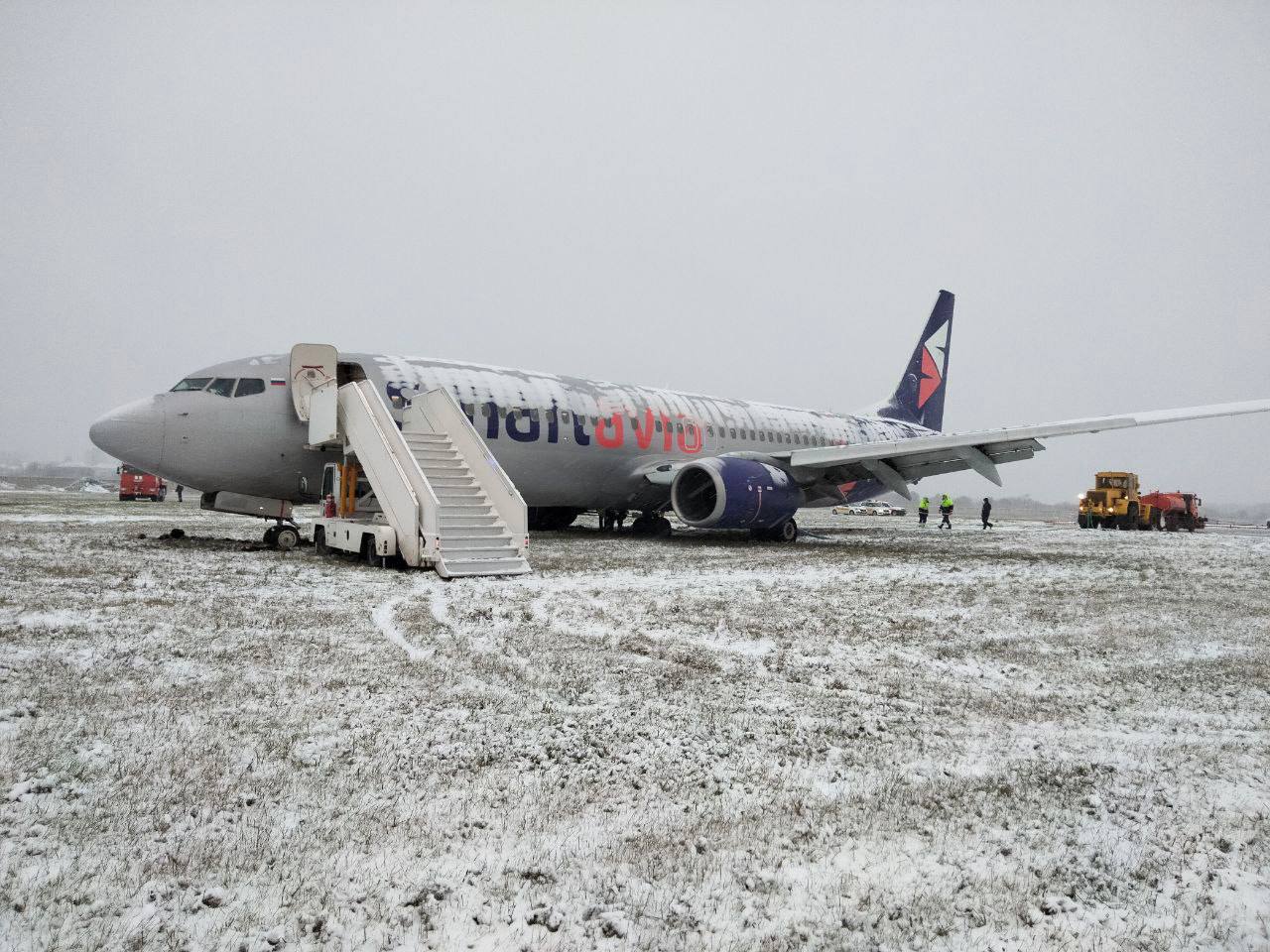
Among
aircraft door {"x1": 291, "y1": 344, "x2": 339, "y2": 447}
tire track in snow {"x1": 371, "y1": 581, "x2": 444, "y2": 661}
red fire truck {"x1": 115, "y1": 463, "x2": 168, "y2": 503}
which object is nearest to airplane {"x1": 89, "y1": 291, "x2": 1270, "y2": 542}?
aircraft door {"x1": 291, "y1": 344, "x2": 339, "y2": 447}

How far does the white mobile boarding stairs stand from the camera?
8.80m

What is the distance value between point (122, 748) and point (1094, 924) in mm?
3308

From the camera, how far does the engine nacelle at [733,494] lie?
13352mm

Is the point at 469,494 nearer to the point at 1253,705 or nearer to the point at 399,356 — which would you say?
the point at 399,356

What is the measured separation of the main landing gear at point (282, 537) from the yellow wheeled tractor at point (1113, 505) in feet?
96.5

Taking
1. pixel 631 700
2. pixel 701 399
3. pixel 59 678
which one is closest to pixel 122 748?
pixel 59 678

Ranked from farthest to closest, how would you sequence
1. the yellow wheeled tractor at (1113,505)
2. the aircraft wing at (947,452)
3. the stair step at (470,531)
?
1. the yellow wheeled tractor at (1113,505)
2. the aircraft wing at (947,452)
3. the stair step at (470,531)

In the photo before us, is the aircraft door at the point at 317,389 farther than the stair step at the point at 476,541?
Yes

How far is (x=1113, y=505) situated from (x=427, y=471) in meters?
29.3

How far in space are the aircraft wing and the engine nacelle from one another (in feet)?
3.78

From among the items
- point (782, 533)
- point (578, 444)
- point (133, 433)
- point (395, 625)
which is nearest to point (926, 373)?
point (782, 533)

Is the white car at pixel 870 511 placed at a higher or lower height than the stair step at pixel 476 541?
lower

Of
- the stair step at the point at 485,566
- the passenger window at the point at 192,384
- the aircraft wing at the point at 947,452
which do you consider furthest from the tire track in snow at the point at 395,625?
the aircraft wing at the point at 947,452

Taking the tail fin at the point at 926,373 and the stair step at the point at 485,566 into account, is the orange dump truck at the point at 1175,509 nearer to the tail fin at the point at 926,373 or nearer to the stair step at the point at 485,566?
the tail fin at the point at 926,373
